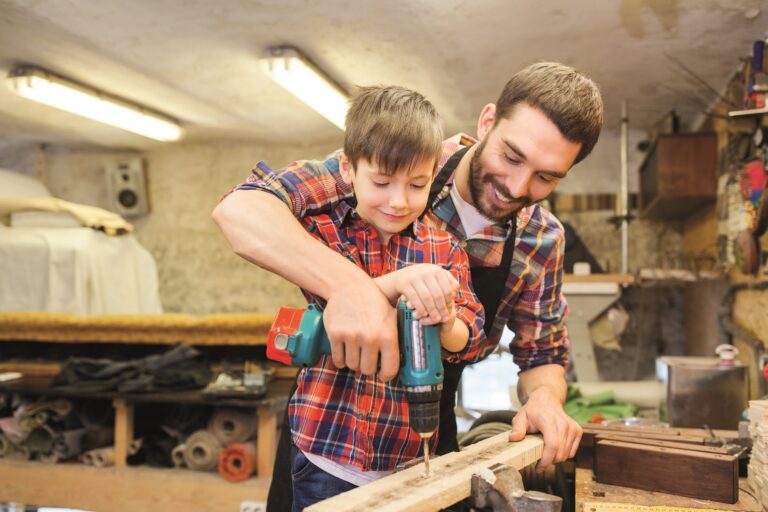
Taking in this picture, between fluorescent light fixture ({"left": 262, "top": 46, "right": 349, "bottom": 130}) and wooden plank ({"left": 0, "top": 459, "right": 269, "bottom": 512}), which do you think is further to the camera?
fluorescent light fixture ({"left": 262, "top": 46, "right": 349, "bottom": 130})

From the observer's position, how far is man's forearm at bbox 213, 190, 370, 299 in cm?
121

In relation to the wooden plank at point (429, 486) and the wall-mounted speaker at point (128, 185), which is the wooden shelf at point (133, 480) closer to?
the wooden plank at point (429, 486)

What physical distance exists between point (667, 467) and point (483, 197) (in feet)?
2.60

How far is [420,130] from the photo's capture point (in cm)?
126

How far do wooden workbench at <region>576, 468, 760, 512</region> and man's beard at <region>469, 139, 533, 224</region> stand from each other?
2.29ft

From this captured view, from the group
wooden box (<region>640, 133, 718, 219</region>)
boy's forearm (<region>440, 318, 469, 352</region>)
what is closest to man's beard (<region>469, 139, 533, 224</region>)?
boy's forearm (<region>440, 318, 469, 352</region>)

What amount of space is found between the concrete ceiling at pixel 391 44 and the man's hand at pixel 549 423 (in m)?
2.45

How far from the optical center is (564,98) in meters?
1.48

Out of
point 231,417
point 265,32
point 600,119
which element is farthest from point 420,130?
point 265,32

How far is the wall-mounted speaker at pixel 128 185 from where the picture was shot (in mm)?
7605

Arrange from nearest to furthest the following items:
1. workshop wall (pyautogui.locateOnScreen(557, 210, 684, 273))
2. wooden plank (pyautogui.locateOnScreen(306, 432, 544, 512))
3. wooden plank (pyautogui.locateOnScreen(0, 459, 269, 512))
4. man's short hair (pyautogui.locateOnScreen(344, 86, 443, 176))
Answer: wooden plank (pyautogui.locateOnScreen(306, 432, 544, 512)) → man's short hair (pyautogui.locateOnScreen(344, 86, 443, 176)) → wooden plank (pyautogui.locateOnScreen(0, 459, 269, 512)) → workshop wall (pyautogui.locateOnScreen(557, 210, 684, 273))

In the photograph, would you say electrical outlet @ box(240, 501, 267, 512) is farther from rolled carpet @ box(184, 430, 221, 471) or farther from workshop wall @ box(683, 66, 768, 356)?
workshop wall @ box(683, 66, 768, 356)

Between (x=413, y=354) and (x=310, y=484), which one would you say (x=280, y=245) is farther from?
(x=310, y=484)

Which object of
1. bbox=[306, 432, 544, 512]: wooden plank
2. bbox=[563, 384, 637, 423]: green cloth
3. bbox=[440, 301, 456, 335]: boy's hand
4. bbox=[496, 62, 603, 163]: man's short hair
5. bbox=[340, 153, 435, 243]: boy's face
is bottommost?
bbox=[563, 384, 637, 423]: green cloth
